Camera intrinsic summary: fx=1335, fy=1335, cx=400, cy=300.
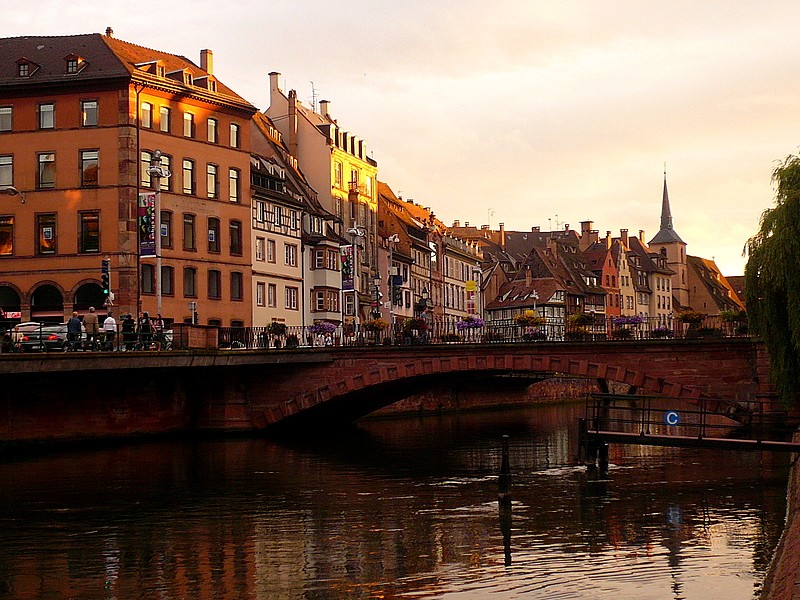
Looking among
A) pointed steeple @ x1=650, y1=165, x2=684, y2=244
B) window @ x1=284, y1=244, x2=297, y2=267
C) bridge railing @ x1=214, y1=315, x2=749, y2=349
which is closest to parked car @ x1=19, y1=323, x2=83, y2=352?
bridge railing @ x1=214, y1=315, x2=749, y2=349

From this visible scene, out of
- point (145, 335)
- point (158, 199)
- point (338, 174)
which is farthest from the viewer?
point (338, 174)

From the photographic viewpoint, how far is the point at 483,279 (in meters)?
160

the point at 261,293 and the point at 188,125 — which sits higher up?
the point at 188,125

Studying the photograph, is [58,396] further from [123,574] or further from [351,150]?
[351,150]

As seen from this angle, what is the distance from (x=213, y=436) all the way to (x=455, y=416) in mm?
28743

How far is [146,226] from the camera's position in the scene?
64.1 metres

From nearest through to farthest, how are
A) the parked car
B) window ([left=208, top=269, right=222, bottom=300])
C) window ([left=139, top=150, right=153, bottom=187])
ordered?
the parked car → window ([left=139, top=150, right=153, bottom=187]) → window ([left=208, top=269, right=222, bottom=300])

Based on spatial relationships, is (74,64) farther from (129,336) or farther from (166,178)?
(129,336)

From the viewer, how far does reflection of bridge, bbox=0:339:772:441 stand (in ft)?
189

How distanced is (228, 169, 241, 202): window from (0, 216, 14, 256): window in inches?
537

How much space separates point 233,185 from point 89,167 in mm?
10824

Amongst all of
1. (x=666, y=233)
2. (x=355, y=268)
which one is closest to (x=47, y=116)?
(x=355, y=268)

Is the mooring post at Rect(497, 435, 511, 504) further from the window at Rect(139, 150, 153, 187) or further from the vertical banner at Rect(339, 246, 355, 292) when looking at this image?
the vertical banner at Rect(339, 246, 355, 292)

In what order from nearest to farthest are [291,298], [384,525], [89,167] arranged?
1. [384,525]
2. [89,167]
3. [291,298]
